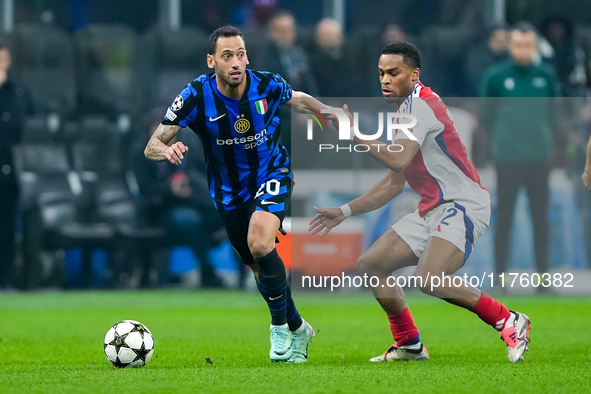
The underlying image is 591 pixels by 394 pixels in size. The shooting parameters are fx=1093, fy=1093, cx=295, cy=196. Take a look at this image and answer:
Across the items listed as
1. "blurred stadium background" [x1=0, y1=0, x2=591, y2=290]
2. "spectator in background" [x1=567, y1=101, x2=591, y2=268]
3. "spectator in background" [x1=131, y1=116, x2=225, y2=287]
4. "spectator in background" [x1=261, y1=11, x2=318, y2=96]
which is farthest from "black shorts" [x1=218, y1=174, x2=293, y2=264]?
"spectator in background" [x1=131, y1=116, x2=225, y2=287]

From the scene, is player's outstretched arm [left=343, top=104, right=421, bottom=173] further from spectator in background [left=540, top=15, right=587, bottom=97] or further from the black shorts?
spectator in background [left=540, top=15, right=587, bottom=97]

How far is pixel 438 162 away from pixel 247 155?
43.5 inches

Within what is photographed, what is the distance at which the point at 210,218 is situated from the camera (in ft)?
40.3

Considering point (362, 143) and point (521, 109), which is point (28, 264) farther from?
point (362, 143)

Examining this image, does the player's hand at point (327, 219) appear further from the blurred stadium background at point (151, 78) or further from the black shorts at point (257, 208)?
the blurred stadium background at point (151, 78)

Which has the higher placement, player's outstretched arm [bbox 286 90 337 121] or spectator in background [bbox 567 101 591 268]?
player's outstretched arm [bbox 286 90 337 121]

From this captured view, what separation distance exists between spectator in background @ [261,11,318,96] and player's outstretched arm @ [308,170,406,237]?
200 inches

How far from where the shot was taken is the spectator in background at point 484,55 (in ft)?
40.9

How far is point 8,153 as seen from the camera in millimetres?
11734

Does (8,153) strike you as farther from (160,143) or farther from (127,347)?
(127,347)

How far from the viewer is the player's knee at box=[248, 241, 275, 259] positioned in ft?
19.8

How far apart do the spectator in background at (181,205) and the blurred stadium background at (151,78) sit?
0.45 ft

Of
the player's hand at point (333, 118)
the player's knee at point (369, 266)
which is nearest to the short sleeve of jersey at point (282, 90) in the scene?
the player's hand at point (333, 118)

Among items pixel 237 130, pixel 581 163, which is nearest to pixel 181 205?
pixel 581 163
